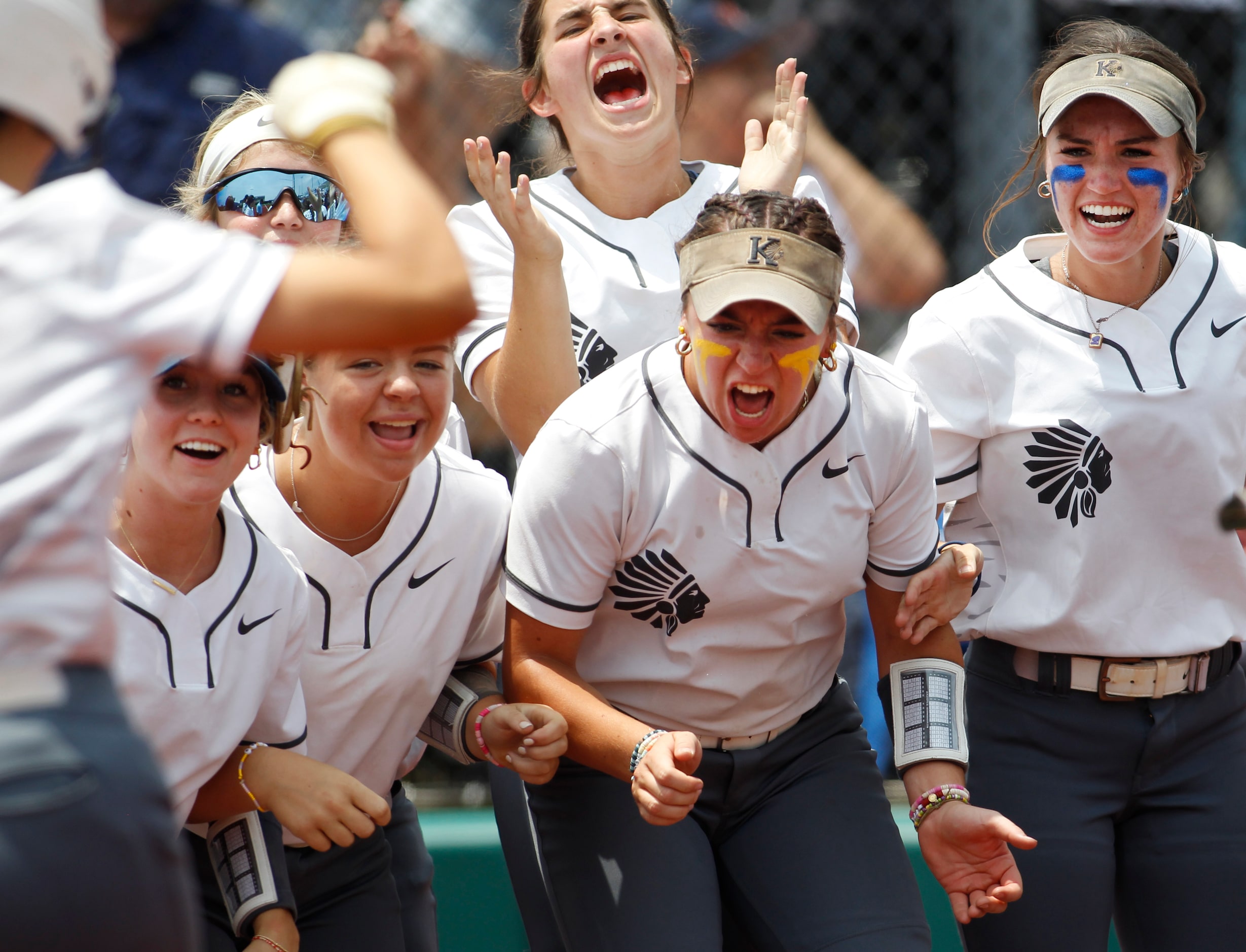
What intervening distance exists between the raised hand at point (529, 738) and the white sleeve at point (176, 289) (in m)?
1.09

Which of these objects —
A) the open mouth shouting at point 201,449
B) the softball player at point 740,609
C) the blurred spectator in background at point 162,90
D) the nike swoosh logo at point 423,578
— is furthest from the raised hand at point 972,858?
the blurred spectator in background at point 162,90

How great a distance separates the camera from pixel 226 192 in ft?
8.70

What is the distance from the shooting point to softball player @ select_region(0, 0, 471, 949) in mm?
1236

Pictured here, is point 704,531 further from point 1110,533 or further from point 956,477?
point 1110,533

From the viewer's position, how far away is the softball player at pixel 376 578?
2.46 metres

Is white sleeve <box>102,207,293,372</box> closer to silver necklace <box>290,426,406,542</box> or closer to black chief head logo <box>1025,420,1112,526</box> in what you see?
silver necklace <box>290,426,406,542</box>

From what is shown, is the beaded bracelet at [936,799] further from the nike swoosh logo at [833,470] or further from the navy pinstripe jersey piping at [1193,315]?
the navy pinstripe jersey piping at [1193,315]

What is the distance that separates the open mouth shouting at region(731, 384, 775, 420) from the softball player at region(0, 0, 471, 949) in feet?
3.26

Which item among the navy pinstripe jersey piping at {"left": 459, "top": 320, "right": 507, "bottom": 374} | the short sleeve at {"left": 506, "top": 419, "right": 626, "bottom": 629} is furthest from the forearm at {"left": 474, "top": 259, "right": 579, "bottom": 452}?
the short sleeve at {"left": 506, "top": 419, "right": 626, "bottom": 629}

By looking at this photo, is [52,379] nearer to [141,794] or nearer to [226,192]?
[141,794]

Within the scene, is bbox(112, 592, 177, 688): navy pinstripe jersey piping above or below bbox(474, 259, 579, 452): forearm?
below

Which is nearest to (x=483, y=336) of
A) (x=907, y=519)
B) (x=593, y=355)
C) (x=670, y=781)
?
(x=593, y=355)

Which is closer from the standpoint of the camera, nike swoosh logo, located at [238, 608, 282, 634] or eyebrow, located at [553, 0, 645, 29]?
nike swoosh logo, located at [238, 608, 282, 634]

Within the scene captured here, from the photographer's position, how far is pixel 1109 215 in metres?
2.65
